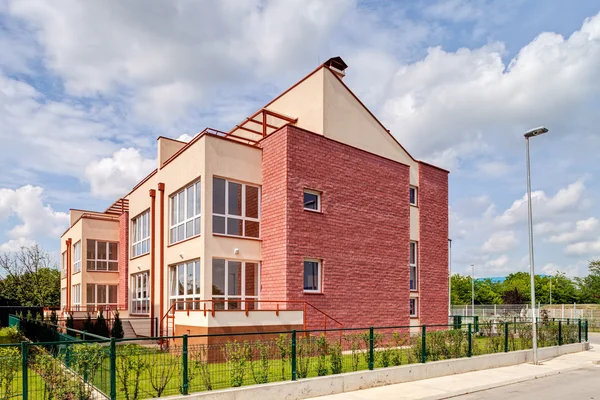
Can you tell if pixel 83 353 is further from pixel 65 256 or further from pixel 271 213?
pixel 65 256

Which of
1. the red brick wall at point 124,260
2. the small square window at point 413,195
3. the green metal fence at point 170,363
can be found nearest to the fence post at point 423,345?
the green metal fence at point 170,363

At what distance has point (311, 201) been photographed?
19.2m

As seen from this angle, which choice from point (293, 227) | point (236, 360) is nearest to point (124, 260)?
point (293, 227)

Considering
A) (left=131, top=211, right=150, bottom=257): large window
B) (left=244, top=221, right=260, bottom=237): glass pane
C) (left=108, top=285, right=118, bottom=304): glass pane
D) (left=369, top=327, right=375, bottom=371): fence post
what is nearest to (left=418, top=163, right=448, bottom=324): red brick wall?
(left=244, top=221, right=260, bottom=237): glass pane

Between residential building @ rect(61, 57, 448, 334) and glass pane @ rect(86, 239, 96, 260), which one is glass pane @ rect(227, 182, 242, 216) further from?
glass pane @ rect(86, 239, 96, 260)

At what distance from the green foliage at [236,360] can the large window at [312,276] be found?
24.8ft

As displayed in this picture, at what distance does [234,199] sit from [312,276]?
159 inches

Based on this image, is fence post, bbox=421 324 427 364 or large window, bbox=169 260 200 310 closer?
fence post, bbox=421 324 427 364

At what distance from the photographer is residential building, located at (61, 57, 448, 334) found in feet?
57.7

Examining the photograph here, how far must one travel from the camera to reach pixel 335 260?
1919 centimetres

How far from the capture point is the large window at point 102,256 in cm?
3108

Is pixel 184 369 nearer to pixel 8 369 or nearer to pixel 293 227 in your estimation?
pixel 8 369

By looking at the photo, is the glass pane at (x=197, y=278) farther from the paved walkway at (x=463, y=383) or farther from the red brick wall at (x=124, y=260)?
the red brick wall at (x=124, y=260)

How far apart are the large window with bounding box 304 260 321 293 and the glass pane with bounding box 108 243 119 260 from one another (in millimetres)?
18055
